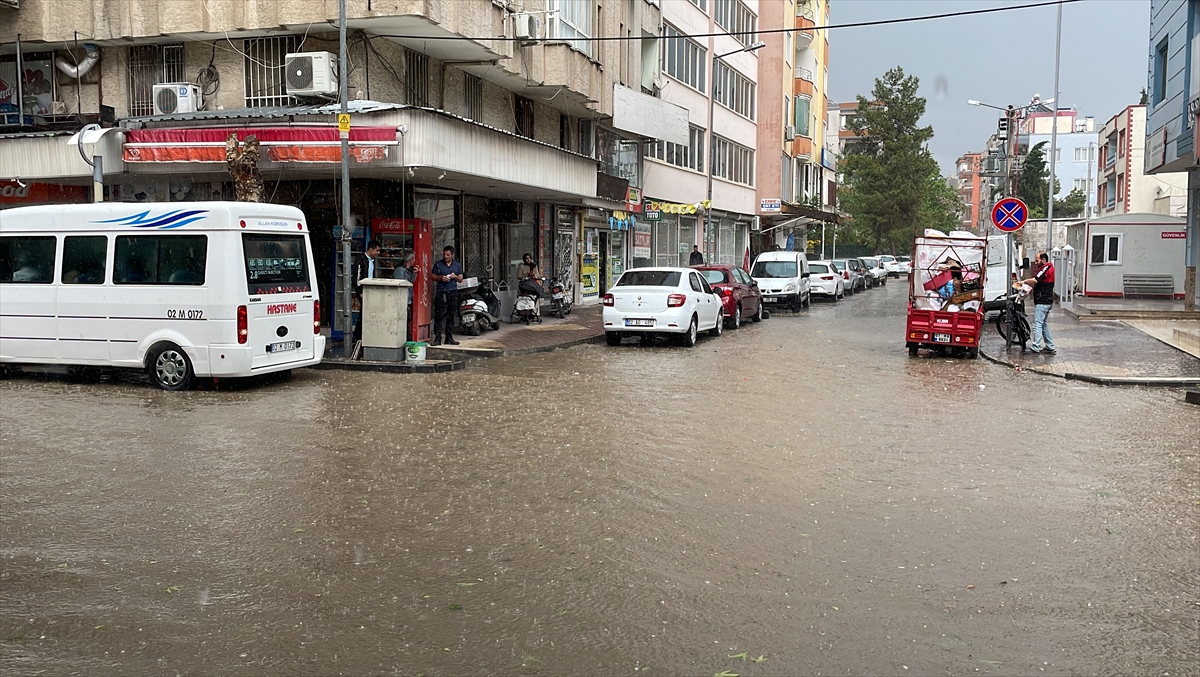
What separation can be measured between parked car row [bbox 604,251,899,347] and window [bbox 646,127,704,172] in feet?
17.7

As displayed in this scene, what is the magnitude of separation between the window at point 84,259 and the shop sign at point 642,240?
23385 millimetres

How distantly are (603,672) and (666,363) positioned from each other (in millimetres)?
12570

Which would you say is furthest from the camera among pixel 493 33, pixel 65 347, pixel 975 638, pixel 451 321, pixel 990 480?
pixel 493 33

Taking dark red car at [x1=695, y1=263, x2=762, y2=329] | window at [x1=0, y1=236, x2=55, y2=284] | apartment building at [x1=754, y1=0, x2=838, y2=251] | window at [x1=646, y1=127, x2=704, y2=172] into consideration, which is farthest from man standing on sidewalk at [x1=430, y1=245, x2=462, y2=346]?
apartment building at [x1=754, y1=0, x2=838, y2=251]

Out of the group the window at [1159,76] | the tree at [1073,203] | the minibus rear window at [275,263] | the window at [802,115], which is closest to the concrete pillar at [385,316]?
the minibus rear window at [275,263]

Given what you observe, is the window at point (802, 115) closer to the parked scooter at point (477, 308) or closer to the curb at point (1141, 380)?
the parked scooter at point (477, 308)

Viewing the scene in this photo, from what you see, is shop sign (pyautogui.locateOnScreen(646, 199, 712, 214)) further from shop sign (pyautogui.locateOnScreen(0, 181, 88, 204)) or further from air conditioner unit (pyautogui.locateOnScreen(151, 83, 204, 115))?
shop sign (pyautogui.locateOnScreen(0, 181, 88, 204))

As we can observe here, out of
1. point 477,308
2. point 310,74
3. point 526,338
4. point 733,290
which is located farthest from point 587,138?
point 310,74

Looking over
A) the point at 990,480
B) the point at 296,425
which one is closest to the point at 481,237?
the point at 296,425

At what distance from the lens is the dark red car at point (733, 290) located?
24.7 meters

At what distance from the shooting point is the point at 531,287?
77.4 feet

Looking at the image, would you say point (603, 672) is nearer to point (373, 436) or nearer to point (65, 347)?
point (373, 436)

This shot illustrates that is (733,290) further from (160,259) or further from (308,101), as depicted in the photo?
(160,259)

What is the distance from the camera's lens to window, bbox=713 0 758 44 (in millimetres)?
41719
